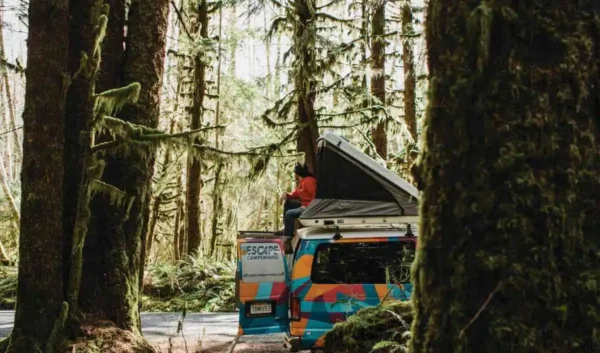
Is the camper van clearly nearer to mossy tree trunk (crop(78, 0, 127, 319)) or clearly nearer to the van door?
the van door

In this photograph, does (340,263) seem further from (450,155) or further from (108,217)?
(450,155)

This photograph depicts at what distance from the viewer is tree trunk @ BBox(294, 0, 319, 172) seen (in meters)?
14.9

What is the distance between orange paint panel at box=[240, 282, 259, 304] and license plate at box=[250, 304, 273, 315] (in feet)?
0.43

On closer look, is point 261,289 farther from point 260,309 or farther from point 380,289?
point 380,289

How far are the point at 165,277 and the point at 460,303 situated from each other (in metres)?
17.7

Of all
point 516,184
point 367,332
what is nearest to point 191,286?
point 367,332

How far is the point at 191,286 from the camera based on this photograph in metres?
18.8

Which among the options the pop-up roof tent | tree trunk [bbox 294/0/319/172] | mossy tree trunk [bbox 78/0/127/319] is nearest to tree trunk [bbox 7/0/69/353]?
mossy tree trunk [bbox 78/0/127/319]

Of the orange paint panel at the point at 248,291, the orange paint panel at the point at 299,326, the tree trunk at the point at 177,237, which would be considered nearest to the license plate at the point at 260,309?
the orange paint panel at the point at 248,291

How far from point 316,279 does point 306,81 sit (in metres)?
8.06

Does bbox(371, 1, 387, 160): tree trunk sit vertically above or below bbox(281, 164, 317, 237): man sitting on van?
above

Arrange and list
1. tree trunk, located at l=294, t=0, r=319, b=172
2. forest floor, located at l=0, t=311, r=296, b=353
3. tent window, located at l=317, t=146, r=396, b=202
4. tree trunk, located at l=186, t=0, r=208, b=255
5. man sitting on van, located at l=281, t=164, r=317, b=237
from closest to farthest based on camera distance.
A: 1. tent window, located at l=317, t=146, r=396, b=202
2. forest floor, located at l=0, t=311, r=296, b=353
3. man sitting on van, located at l=281, t=164, r=317, b=237
4. tree trunk, located at l=294, t=0, r=319, b=172
5. tree trunk, located at l=186, t=0, r=208, b=255

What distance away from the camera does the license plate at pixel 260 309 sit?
8234mm

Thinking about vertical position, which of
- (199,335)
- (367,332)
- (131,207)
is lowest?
(199,335)
